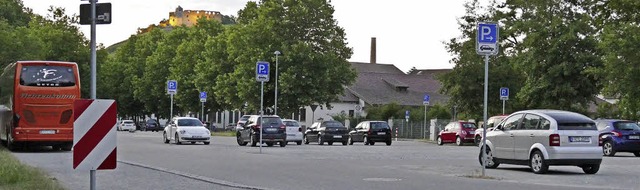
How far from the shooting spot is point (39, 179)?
16.2m

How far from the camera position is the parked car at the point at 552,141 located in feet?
67.6

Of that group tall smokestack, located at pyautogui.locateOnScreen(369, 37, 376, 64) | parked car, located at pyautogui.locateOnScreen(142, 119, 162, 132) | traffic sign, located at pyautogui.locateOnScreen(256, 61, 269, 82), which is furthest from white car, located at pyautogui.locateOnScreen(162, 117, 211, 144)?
tall smokestack, located at pyautogui.locateOnScreen(369, 37, 376, 64)

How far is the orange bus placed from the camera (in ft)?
99.4

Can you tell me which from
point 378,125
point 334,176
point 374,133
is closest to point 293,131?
point 374,133

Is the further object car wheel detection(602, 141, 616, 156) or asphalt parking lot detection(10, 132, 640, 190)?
car wheel detection(602, 141, 616, 156)

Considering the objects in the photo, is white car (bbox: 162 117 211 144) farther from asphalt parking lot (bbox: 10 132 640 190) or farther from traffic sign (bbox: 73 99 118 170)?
traffic sign (bbox: 73 99 118 170)

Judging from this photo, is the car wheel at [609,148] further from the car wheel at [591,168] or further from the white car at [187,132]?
the white car at [187,132]

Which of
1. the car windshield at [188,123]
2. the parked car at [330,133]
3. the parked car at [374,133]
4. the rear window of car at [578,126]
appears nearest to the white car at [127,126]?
the parked car at [330,133]

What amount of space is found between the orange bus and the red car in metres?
25.8

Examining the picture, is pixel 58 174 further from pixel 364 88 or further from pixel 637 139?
pixel 364 88

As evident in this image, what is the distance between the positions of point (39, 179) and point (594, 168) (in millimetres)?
12372

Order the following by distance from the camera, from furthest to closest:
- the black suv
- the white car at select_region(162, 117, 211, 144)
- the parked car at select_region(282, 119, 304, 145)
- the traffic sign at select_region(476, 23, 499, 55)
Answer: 1. the parked car at select_region(282, 119, 304, 145)
2. the white car at select_region(162, 117, 211, 144)
3. the black suv
4. the traffic sign at select_region(476, 23, 499, 55)

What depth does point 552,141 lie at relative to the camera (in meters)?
20.6

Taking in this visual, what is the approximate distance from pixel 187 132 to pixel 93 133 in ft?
111
